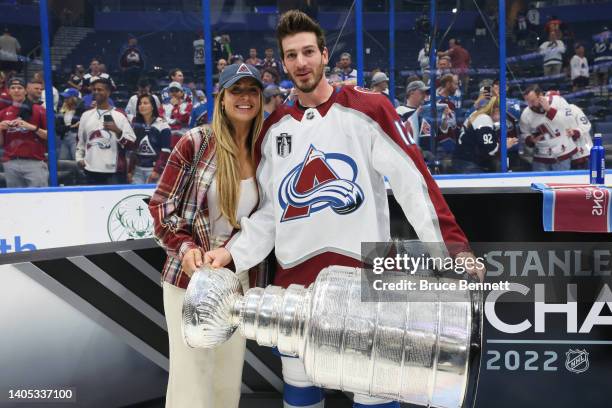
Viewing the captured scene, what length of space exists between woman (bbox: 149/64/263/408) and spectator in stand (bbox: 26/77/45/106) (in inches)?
146

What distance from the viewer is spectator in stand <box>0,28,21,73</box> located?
4922 millimetres

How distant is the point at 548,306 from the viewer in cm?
217

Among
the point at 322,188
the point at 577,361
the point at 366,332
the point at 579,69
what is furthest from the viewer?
the point at 579,69

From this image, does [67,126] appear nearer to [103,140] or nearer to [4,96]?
[103,140]

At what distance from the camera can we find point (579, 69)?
537 centimetres

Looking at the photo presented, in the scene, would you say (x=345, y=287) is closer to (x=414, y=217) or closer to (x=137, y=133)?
(x=414, y=217)

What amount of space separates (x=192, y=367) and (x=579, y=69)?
15.5 ft

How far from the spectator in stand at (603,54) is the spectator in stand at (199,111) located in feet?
10.4

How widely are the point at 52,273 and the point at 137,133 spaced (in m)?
3.12

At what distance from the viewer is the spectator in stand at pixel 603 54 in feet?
17.4

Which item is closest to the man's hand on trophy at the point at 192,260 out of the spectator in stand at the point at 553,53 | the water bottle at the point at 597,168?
the water bottle at the point at 597,168

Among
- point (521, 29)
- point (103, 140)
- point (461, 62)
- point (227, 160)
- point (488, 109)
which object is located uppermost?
point (521, 29)

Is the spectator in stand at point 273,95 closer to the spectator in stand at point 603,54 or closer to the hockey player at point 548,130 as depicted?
the hockey player at point 548,130

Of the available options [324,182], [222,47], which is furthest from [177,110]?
[324,182]
